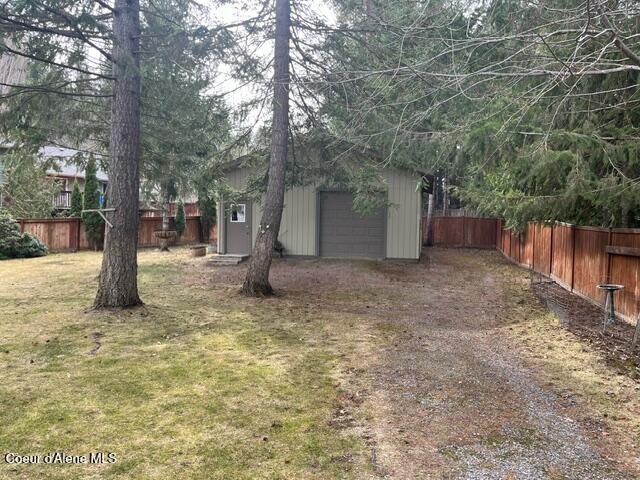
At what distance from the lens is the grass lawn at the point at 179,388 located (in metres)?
3.03

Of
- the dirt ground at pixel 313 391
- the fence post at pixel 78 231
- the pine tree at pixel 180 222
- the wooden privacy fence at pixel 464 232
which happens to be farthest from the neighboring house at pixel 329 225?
the wooden privacy fence at pixel 464 232

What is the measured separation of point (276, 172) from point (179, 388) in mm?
5537

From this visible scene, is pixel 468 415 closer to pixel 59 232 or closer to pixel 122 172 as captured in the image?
pixel 122 172

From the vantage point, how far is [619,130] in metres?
5.73

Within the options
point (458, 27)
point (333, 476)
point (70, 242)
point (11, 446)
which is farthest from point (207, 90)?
point (70, 242)

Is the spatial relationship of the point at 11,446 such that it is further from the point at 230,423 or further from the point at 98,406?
the point at 230,423

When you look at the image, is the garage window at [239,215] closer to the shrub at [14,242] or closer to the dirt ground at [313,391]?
the shrub at [14,242]

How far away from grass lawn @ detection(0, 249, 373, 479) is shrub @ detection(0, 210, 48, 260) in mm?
7148

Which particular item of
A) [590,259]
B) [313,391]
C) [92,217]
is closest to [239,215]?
[92,217]

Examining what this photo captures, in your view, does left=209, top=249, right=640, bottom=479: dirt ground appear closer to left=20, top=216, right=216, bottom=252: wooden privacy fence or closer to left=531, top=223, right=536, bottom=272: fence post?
left=531, top=223, right=536, bottom=272: fence post

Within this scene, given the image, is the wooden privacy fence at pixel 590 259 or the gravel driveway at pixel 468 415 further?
the wooden privacy fence at pixel 590 259

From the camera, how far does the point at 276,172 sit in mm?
9164

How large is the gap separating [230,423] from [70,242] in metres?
15.6

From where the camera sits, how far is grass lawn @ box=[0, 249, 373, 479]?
3.03m
